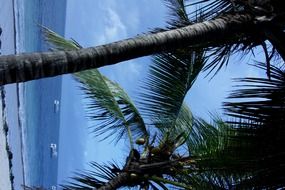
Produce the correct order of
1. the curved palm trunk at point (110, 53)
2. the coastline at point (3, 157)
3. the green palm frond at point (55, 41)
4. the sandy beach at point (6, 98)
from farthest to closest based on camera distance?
1. the sandy beach at point (6, 98)
2. the coastline at point (3, 157)
3. the green palm frond at point (55, 41)
4. the curved palm trunk at point (110, 53)

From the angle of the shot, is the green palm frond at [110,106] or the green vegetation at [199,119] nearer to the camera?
the green vegetation at [199,119]

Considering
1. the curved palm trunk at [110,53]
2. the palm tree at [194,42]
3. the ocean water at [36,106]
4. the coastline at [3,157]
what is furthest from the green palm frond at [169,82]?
the coastline at [3,157]

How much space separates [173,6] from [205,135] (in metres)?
1.27

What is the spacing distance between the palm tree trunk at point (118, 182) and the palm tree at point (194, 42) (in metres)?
1.61

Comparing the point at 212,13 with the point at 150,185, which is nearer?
the point at 212,13

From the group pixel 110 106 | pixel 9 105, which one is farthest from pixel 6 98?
pixel 110 106

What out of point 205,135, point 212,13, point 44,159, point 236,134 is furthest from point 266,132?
point 44,159

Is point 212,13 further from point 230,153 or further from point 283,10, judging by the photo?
point 230,153

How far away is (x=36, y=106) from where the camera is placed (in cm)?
3803

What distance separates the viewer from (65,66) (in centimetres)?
309

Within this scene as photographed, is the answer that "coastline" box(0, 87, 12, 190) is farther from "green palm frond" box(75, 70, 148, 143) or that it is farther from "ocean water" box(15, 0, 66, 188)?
"green palm frond" box(75, 70, 148, 143)

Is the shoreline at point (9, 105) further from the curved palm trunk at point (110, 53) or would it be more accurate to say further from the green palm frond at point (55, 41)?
the curved palm trunk at point (110, 53)

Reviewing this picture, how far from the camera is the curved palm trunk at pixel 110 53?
2.88 m

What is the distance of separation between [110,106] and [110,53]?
343 cm
